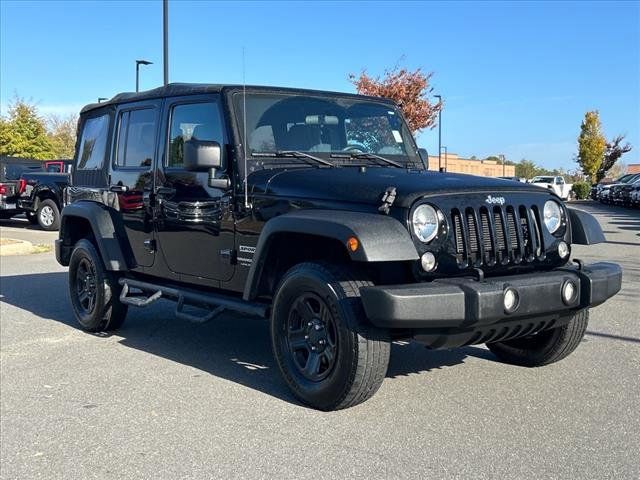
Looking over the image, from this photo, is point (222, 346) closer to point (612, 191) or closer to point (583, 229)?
point (583, 229)

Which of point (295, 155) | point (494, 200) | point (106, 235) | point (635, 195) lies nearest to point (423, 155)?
point (295, 155)

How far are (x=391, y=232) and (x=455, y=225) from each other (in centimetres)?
46

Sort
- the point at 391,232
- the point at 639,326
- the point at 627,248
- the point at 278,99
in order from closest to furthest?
the point at 391,232, the point at 278,99, the point at 639,326, the point at 627,248

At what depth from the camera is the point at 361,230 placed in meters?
3.77

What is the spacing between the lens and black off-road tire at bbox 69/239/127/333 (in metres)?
6.34

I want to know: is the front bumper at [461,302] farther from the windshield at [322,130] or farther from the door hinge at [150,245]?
the door hinge at [150,245]

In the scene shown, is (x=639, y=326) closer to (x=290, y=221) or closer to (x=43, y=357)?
(x=290, y=221)

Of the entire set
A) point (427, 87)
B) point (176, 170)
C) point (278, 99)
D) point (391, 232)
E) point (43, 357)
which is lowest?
point (43, 357)

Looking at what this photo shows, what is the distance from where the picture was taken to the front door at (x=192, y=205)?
5.03m

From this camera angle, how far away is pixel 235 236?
4.89 meters

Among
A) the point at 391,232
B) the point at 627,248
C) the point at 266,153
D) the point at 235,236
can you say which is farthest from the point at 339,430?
the point at 627,248

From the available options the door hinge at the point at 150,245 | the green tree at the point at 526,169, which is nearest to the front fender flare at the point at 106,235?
the door hinge at the point at 150,245

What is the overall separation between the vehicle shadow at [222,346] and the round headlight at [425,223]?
1363 mm

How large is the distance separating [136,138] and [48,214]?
525 inches
